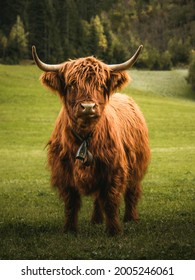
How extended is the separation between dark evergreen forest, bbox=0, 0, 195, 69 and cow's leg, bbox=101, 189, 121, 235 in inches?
694

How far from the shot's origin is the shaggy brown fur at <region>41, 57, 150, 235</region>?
20.1ft

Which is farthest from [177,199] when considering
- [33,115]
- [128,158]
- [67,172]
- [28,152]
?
[33,115]

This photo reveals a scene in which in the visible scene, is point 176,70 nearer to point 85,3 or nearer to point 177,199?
point 85,3

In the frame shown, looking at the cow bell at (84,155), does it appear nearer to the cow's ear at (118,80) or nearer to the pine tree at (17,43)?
the cow's ear at (118,80)

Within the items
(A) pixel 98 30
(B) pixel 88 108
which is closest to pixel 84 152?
(B) pixel 88 108

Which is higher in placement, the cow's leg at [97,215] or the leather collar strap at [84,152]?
the leather collar strap at [84,152]

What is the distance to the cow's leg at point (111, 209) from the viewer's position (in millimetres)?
6547

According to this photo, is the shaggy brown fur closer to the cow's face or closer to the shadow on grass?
the cow's face

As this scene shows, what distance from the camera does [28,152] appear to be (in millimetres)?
22172

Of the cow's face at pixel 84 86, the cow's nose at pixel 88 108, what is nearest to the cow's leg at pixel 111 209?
the cow's face at pixel 84 86

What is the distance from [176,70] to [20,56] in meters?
11.9

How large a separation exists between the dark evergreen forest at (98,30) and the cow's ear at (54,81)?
17.4 meters

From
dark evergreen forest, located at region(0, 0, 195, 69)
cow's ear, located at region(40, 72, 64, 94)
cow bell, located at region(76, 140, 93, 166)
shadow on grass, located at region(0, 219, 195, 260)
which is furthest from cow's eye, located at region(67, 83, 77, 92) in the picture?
dark evergreen forest, located at region(0, 0, 195, 69)
